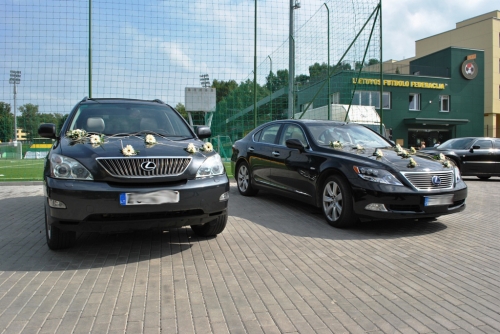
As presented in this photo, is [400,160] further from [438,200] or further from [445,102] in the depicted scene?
[445,102]

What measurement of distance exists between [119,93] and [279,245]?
699 centimetres

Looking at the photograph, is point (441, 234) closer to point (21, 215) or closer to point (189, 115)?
point (21, 215)

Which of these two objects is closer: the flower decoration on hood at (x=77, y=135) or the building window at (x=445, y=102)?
the flower decoration on hood at (x=77, y=135)

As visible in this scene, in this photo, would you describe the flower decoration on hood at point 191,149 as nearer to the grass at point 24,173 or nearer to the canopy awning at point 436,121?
the grass at point 24,173

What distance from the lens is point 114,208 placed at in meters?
3.65

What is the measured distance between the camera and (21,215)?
247 inches

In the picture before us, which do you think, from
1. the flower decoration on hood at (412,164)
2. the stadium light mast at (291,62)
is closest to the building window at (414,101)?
the stadium light mast at (291,62)

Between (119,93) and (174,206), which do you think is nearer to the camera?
(174,206)

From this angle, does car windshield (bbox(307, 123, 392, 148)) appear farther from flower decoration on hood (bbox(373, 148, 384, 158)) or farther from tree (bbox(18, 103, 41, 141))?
tree (bbox(18, 103, 41, 141))

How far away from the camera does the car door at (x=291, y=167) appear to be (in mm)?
6164

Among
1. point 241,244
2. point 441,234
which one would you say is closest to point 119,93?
point 241,244

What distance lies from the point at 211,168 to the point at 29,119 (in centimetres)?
968

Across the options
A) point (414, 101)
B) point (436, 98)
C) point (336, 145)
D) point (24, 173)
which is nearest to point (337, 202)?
point (336, 145)

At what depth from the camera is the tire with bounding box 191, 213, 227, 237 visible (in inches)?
184
